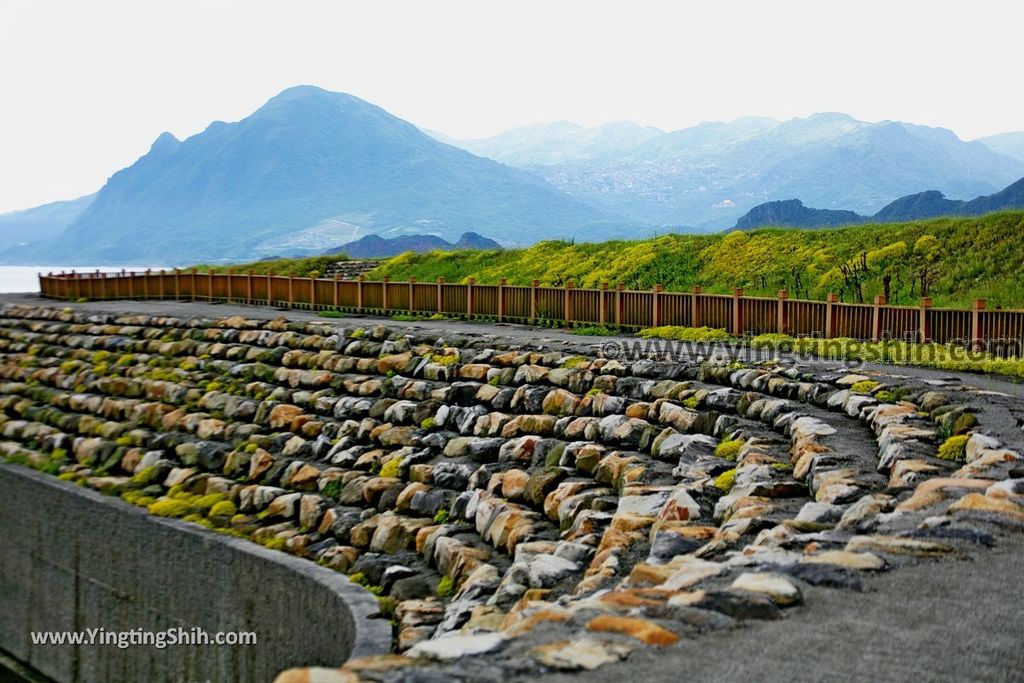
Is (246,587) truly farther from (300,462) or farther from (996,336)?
(996,336)

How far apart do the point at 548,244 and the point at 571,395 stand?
86.4ft

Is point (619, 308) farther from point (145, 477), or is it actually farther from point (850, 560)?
point (850, 560)

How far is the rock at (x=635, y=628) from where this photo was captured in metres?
4.97

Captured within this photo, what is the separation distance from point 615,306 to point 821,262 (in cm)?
984

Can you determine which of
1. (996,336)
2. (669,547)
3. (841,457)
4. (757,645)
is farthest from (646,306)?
(757,645)

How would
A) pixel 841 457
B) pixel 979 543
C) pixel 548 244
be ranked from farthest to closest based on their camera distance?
pixel 548 244 → pixel 841 457 → pixel 979 543

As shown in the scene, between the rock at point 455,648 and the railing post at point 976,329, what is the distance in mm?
14958

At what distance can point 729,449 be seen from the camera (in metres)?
11.6

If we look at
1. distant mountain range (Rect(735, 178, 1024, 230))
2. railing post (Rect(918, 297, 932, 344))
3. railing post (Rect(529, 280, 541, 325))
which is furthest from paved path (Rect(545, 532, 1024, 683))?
distant mountain range (Rect(735, 178, 1024, 230))

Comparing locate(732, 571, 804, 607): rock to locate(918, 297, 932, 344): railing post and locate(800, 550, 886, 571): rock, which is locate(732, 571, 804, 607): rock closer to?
locate(800, 550, 886, 571): rock

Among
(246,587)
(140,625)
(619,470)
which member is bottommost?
(140,625)

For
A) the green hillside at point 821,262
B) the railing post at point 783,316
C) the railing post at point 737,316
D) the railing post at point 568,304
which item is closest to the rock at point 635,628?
the railing post at point 783,316

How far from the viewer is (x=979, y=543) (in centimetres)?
668

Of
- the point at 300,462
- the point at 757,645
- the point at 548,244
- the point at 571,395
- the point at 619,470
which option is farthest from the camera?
the point at 548,244
